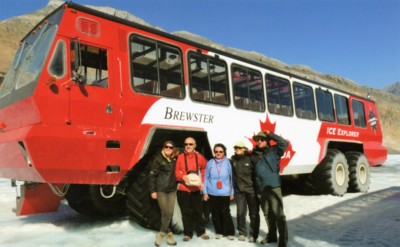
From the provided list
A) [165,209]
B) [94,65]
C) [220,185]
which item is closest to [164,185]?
[165,209]

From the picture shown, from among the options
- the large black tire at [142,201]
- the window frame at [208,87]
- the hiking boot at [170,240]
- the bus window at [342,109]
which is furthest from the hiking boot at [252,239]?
the bus window at [342,109]

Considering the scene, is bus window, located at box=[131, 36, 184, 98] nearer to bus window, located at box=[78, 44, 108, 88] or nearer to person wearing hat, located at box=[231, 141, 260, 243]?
bus window, located at box=[78, 44, 108, 88]

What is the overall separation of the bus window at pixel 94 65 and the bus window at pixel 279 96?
12.3 ft

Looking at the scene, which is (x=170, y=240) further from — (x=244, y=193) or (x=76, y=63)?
(x=76, y=63)

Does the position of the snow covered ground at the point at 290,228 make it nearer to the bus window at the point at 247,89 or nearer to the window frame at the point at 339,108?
the bus window at the point at 247,89

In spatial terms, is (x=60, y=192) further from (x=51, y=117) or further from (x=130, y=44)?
(x=130, y=44)

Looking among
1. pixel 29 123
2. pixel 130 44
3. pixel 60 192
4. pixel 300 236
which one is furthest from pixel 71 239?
pixel 300 236

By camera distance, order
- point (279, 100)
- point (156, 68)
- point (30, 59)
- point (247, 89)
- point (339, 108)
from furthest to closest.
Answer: point (339, 108) → point (279, 100) → point (247, 89) → point (156, 68) → point (30, 59)

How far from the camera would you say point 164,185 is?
15.9ft

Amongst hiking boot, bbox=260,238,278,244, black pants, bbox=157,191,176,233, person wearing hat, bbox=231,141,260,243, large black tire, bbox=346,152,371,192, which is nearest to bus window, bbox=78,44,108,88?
black pants, bbox=157,191,176,233

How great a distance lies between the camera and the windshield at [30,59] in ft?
15.1

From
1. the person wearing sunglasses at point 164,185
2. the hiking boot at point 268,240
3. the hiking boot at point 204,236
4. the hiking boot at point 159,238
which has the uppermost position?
the person wearing sunglasses at point 164,185

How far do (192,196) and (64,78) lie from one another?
232cm

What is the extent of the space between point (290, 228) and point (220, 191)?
150cm
